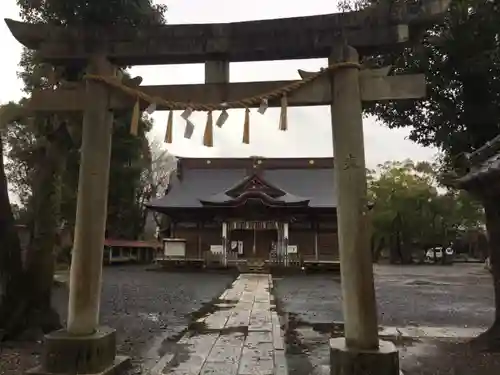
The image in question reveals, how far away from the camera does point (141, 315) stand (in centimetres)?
1135

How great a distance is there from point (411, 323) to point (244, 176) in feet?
85.0

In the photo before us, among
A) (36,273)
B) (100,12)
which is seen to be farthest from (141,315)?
(100,12)

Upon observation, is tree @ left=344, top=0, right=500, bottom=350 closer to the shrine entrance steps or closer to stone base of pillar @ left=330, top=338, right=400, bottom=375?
stone base of pillar @ left=330, top=338, right=400, bottom=375

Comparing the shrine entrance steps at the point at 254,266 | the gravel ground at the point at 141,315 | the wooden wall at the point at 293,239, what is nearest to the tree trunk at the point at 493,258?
the gravel ground at the point at 141,315

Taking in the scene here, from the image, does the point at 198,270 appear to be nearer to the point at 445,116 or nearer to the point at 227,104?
the point at 445,116

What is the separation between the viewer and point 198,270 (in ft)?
93.7

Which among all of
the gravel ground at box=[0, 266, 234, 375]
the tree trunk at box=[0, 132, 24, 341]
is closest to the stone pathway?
the gravel ground at box=[0, 266, 234, 375]

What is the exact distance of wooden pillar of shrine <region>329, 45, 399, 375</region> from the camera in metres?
4.85

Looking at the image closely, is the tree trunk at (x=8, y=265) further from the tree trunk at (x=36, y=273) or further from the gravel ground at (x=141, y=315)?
the gravel ground at (x=141, y=315)

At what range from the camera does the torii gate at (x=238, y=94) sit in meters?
5.04

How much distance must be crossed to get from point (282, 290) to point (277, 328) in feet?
28.9

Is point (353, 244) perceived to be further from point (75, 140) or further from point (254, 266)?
point (254, 266)

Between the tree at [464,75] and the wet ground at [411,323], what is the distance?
3.40 ft

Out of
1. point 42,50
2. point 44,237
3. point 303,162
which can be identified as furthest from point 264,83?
point 303,162
